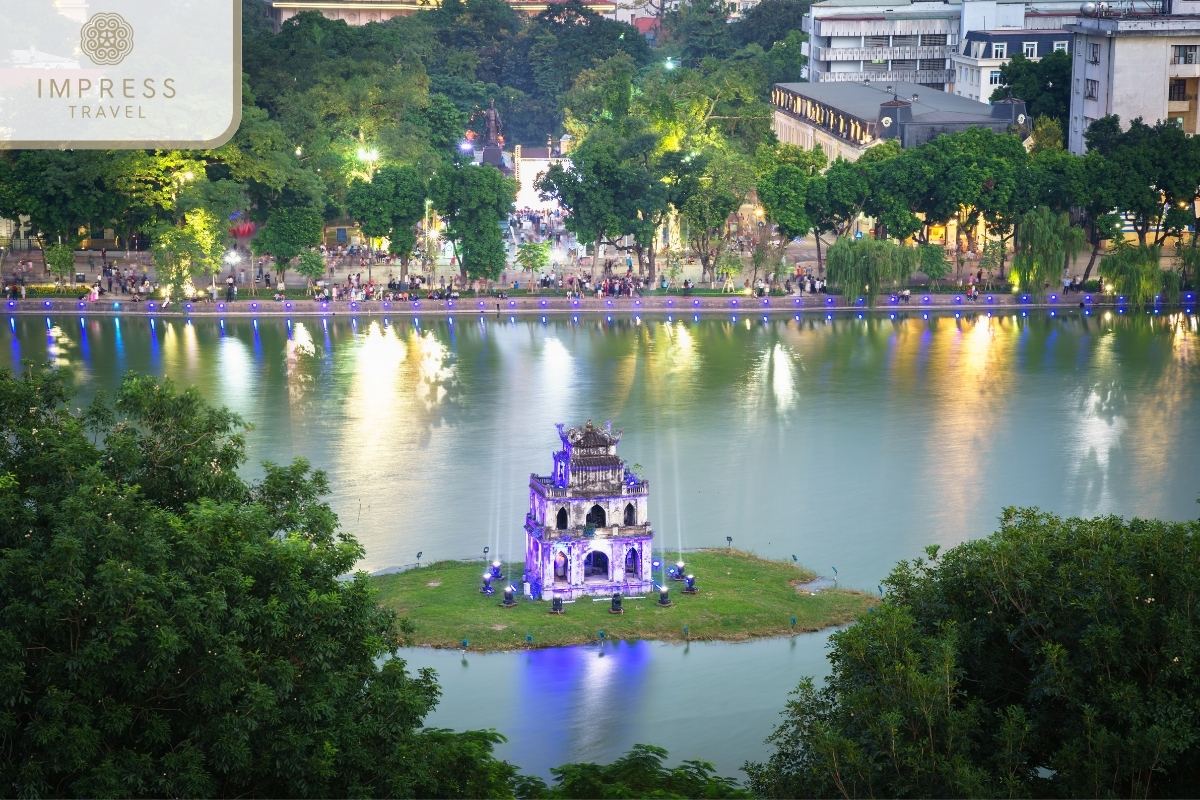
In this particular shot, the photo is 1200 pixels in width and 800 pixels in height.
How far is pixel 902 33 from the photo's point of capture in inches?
4633

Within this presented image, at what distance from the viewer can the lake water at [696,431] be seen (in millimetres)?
36625

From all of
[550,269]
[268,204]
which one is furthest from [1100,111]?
[268,204]

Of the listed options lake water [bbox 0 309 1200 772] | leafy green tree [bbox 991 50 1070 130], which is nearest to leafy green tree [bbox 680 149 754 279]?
lake water [bbox 0 309 1200 772]

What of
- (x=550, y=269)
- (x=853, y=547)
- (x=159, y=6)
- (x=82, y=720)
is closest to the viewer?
(x=159, y=6)

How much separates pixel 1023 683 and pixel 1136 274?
166 feet

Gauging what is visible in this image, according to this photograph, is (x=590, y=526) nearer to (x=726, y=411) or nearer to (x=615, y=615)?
(x=615, y=615)

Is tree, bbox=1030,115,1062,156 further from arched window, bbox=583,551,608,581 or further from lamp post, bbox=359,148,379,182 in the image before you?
arched window, bbox=583,551,608,581

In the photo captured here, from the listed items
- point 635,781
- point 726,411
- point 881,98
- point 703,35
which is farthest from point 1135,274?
point 703,35

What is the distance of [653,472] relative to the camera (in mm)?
50625

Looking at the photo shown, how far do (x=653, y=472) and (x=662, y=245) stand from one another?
39463mm

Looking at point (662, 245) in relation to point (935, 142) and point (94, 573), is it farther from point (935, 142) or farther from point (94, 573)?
point (94, 573)

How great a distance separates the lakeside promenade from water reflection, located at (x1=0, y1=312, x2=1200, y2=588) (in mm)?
1156

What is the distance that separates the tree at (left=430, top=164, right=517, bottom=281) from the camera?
77.8m

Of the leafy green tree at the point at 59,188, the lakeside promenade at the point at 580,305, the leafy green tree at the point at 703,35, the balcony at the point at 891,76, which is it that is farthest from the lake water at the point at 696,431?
the leafy green tree at the point at 703,35
